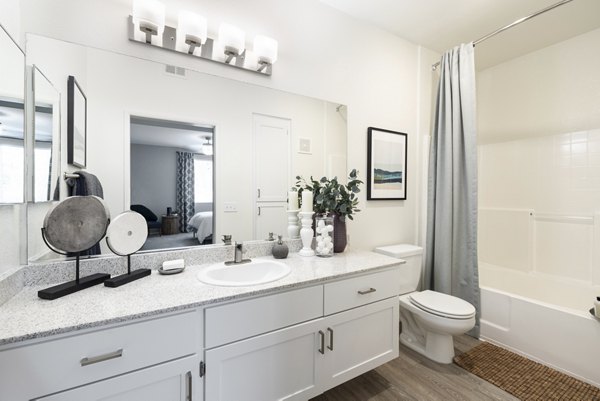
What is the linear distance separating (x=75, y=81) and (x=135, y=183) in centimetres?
52

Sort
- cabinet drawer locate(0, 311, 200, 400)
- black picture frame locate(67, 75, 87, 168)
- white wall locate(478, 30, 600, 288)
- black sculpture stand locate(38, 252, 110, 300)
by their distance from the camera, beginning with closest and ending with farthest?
cabinet drawer locate(0, 311, 200, 400)
black sculpture stand locate(38, 252, 110, 300)
black picture frame locate(67, 75, 87, 168)
white wall locate(478, 30, 600, 288)

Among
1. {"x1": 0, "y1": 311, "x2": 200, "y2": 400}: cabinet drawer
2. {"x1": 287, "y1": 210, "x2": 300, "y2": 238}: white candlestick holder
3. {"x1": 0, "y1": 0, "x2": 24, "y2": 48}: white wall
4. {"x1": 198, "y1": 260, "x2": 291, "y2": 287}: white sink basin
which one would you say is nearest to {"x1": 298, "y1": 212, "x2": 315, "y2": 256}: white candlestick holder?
{"x1": 287, "y1": 210, "x2": 300, "y2": 238}: white candlestick holder

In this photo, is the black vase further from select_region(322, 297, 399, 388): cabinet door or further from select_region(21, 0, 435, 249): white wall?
select_region(322, 297, 399, 388): cabinet door

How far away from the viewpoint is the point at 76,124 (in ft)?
3.95

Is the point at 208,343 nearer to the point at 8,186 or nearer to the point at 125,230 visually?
the point at 125,230

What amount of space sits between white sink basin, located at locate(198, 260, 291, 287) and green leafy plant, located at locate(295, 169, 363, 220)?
501mm

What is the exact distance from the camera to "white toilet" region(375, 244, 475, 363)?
1.73 meters

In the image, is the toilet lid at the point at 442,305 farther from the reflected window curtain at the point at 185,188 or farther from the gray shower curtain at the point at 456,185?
the reflected window curtain at the point at 185,188

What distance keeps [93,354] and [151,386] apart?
23 cm

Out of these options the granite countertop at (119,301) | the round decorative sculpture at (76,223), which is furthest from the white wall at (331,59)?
the granite countertop at (119,301)

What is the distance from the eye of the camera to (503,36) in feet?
7.66

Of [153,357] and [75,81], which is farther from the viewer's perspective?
[75,81]

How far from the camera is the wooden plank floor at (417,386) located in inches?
60.9

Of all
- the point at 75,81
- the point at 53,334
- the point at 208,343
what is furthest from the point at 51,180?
the point at 208,343
